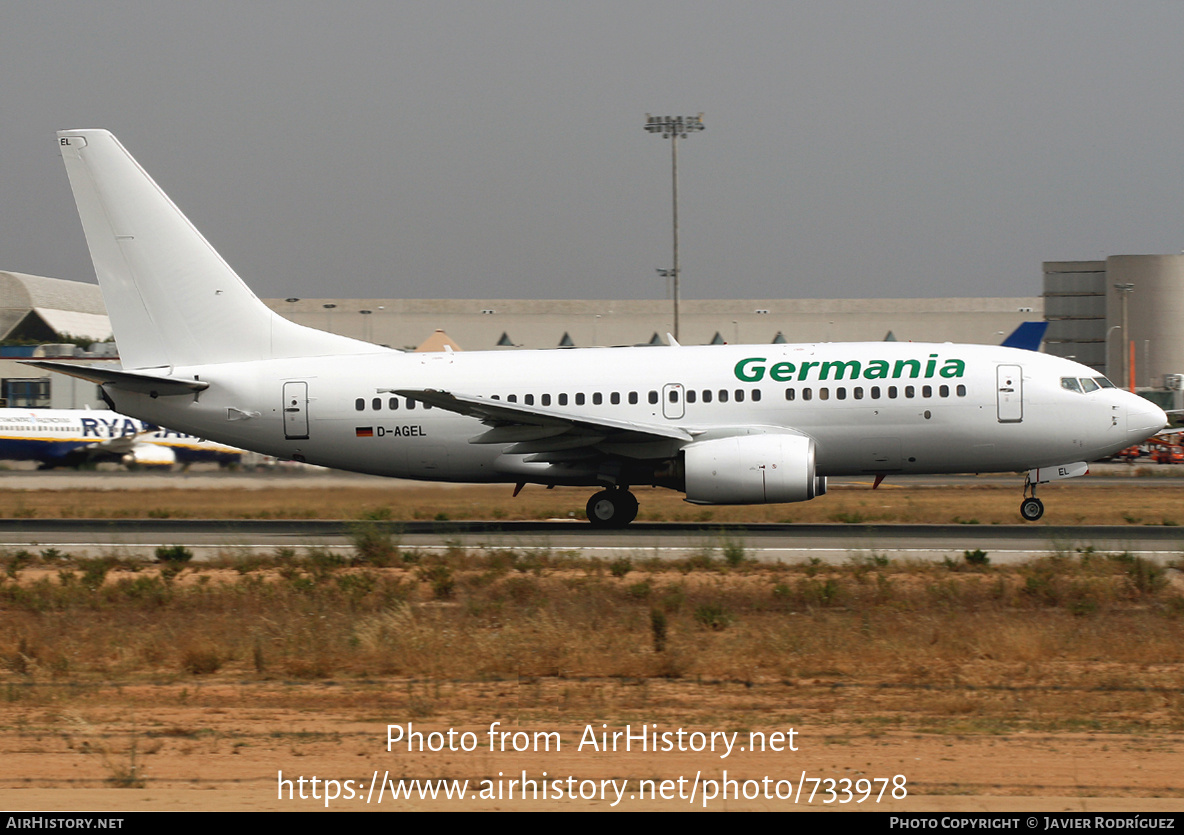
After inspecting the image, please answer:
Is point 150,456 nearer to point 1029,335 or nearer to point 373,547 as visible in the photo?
point 373,547

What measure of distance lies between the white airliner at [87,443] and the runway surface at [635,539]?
91.7 ft

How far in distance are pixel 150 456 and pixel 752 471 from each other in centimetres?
3962

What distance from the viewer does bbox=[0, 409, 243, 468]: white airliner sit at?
5304 centimetres

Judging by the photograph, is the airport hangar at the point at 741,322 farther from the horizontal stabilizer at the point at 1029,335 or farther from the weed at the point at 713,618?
the weed at the point at 713,618

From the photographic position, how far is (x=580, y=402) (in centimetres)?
2509

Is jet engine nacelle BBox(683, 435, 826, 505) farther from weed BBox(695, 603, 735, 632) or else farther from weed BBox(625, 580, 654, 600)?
weed BBox(695, 603, 735, 632)

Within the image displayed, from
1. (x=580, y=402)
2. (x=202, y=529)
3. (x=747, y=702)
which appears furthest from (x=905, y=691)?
(x=202, y=529)

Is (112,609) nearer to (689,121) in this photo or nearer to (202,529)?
(202,529)

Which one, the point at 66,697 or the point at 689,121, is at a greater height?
the point at 689,121

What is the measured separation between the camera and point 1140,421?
24297 mm

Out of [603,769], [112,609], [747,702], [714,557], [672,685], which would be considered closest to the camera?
[603,769]

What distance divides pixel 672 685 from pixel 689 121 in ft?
162

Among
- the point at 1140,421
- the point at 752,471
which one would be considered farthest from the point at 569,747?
the point at 1140,421

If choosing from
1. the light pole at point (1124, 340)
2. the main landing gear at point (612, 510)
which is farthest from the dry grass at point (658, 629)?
the light pole at point (1124, 340)
